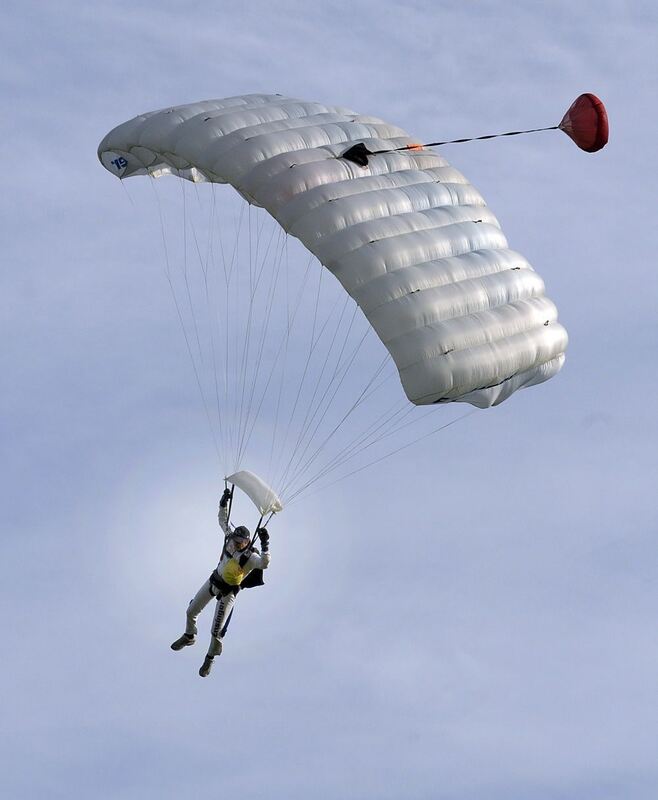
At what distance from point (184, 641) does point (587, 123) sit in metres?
9.86

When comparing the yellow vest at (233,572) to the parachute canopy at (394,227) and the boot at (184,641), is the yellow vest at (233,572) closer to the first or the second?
the boot at (184,641)

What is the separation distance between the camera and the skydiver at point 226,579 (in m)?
29.3

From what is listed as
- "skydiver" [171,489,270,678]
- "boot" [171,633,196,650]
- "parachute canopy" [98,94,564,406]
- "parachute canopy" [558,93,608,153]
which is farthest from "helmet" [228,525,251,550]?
"parachute canopy" [558,93,608,153]

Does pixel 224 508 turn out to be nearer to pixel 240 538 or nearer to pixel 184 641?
pixel 240 538

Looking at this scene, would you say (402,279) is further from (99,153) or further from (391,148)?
(99,153)

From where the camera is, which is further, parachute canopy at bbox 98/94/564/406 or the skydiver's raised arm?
the skydiver's raised arm

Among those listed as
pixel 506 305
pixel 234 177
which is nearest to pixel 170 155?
pixel 234 177

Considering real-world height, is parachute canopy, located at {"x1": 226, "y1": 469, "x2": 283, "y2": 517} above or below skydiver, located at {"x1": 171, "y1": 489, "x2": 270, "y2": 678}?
above

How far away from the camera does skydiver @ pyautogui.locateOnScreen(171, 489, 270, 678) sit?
96.0 feet

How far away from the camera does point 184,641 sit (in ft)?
99.6

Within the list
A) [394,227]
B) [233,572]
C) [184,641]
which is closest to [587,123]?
[394,227]

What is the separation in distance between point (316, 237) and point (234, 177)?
171 centimetres

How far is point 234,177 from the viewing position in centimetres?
2973

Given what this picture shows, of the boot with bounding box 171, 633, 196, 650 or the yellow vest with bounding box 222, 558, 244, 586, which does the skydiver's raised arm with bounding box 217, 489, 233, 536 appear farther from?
the boot with bounding box 171, 633, 196, 650
